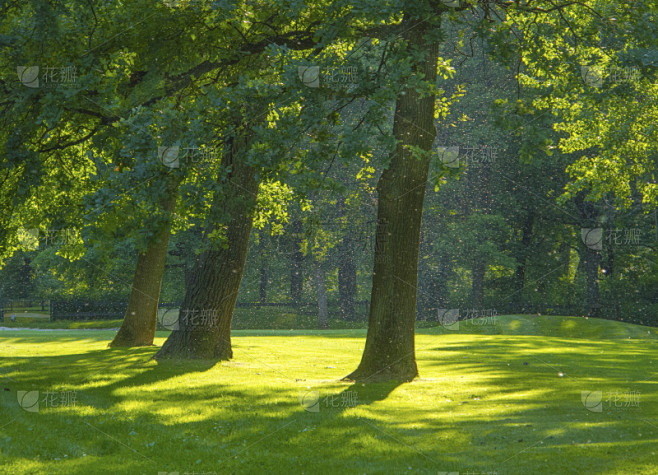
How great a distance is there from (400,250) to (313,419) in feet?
16.4

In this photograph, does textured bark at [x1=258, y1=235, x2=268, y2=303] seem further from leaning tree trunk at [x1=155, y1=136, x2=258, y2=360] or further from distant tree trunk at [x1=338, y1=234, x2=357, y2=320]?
leaning tree trunk at [x1=155, y1=136, x2=258, y2=360]

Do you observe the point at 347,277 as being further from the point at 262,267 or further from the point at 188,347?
the point at 188,347

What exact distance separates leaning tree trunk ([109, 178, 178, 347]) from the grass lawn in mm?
2872

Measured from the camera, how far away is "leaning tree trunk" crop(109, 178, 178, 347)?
2195cm

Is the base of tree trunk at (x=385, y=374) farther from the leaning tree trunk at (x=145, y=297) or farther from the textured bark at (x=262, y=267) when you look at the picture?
the textured bark at (x=262, y=267)

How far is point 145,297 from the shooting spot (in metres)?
22.1

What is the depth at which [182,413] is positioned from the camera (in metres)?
11.5

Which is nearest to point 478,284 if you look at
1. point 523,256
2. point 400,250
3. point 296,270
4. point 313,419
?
point 523,256

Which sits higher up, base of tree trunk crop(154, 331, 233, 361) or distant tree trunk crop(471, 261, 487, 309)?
distant tree trunk crop(471, 261, 487, 309)

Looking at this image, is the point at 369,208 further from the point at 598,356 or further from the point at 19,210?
the point at 19,210

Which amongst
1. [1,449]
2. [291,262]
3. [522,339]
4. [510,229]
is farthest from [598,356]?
[291,262]

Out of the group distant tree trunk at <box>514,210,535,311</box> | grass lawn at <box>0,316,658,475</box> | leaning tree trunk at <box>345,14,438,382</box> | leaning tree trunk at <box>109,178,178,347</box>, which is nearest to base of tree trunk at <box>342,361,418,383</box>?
leaning tree trunk at <box>345,14,438,382</box>

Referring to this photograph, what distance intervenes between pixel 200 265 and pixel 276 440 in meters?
8.49

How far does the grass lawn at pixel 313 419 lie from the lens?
887cm
